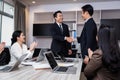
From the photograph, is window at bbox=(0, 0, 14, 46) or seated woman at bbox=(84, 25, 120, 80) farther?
window at bbox=(0, 0, 14, 46)

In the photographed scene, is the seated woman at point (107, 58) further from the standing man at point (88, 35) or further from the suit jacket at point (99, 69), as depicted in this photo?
the standing man at point (88, 35)

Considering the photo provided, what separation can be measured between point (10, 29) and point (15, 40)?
307cm

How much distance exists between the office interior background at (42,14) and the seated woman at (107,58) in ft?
14.2

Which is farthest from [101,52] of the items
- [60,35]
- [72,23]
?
[72,23]

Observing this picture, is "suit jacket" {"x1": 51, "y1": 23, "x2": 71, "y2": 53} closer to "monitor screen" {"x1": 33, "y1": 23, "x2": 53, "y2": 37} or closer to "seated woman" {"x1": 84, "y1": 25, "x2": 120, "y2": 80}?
"seated woman" {"x1": 84, "y1": 25, "x2": 120, "y2": 80}

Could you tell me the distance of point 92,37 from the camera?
108 inches

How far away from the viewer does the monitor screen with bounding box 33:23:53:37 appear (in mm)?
6613

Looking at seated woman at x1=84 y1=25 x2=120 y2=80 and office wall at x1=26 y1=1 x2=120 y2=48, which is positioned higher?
office wall at x1=26 y1=1 x2=120 y2=48

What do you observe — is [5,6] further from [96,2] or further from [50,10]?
[96,2]

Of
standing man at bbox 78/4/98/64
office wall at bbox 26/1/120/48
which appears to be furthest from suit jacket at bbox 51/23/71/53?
office wall at bbox 26/1/120/48

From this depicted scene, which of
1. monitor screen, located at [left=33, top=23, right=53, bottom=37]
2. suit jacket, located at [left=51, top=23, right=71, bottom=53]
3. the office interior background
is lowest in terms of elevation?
suit jacket, located at [left=51, top=23, right=71, bottom=53]

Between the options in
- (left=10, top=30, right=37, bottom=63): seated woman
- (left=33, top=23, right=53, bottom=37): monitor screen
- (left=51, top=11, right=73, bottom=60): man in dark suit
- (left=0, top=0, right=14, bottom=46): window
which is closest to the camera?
(left=10, top=30, right=37, bottom=63): seated woman

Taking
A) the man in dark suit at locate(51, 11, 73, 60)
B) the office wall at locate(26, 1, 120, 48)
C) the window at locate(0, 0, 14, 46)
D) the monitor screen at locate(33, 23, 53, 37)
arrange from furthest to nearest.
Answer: the monitor screen at locate(33, 23, 53, 37) < the office wall at locate(26, 1, 120, 48) < the window at locate(0, 0, 14, 46) < the man in dark suit at locate(51, 11, 73, 60)

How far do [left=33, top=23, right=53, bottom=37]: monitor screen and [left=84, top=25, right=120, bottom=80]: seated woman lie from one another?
16.6 feet
